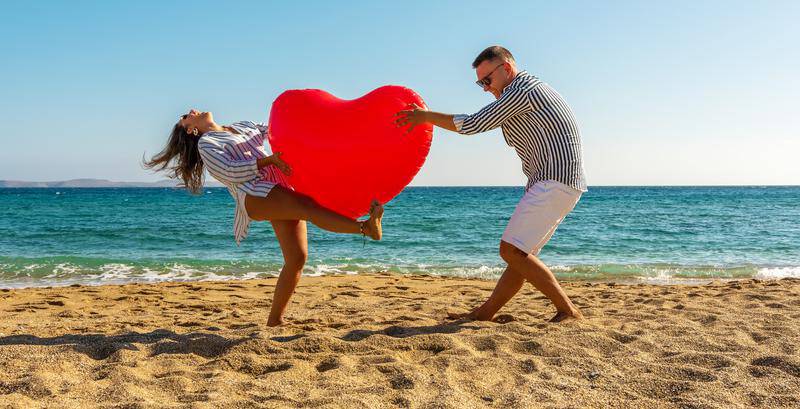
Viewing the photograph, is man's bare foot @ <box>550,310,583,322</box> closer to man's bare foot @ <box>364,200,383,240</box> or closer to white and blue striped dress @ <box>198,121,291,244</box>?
man's bare foot @ <box>364,200,383,240</box>

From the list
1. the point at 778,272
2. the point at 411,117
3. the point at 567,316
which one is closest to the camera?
the point at 411,117

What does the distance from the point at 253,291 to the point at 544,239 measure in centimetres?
450

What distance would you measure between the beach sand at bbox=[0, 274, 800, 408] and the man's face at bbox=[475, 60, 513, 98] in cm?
170

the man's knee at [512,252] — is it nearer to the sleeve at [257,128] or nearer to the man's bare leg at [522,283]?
the man's bare leg at [522,283]

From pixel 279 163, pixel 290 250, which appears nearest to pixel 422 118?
pixel 279 163

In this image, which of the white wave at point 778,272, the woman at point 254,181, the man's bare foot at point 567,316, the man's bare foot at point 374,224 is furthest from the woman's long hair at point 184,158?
the white wave at point 778,272

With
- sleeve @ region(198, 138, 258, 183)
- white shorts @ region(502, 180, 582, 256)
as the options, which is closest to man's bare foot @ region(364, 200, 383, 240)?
sleeve @ region(198, 138, 258, 183)

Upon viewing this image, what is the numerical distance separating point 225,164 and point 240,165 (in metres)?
0.10

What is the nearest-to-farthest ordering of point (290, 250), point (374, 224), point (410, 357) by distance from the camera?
point (410, 357), point (374, 224), point (290, 250)

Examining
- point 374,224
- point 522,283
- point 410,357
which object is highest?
point 374,224

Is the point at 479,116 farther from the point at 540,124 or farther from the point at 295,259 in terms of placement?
the point at 295,259

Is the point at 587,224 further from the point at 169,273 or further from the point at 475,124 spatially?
the point at 475,124

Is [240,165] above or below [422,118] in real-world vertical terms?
below

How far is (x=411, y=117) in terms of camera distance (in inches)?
160
